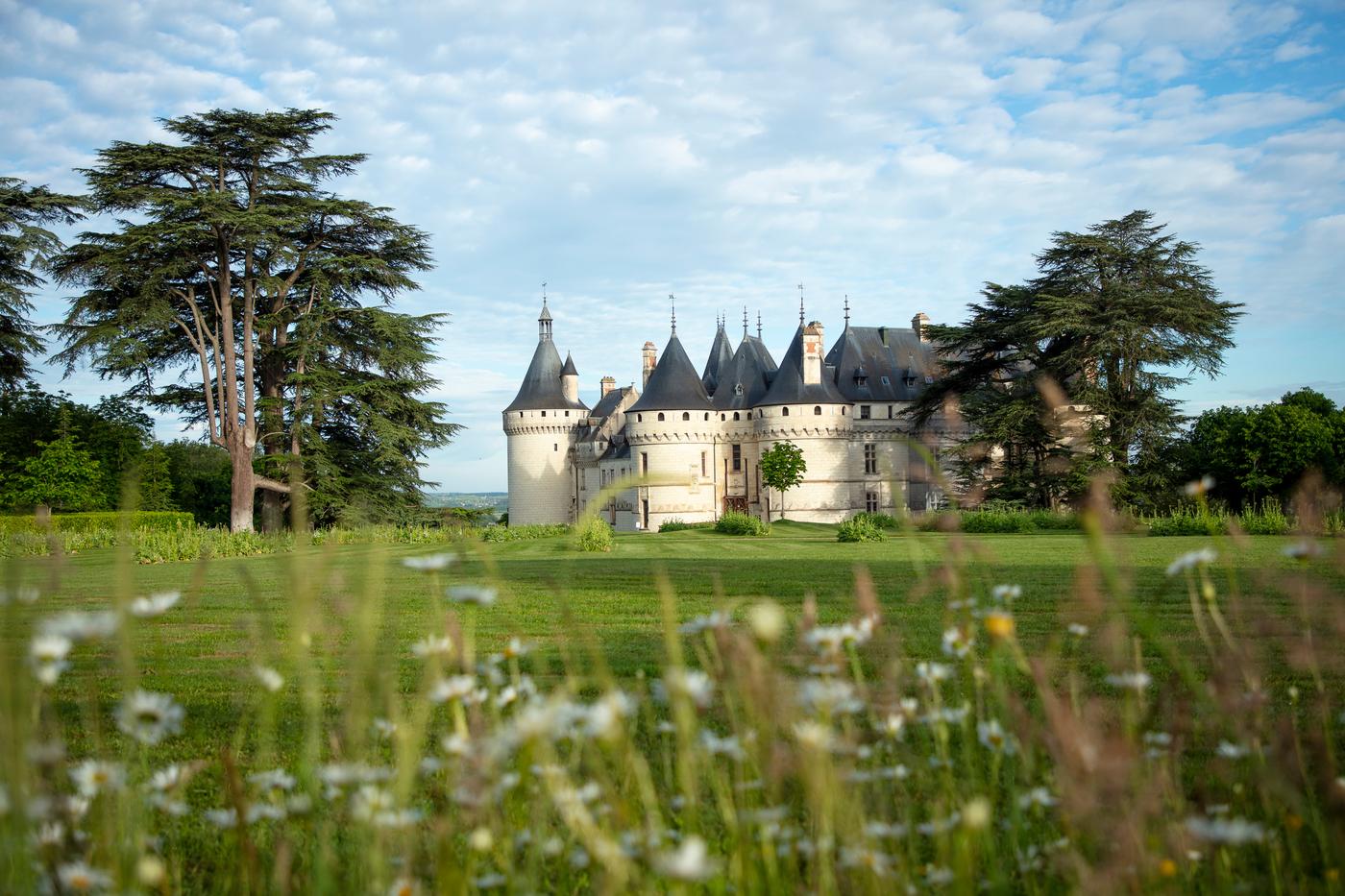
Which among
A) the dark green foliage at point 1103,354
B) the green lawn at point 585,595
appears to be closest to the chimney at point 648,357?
the dark green foliage at point 1103,354

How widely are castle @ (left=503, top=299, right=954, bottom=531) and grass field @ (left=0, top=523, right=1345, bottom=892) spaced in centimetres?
2700

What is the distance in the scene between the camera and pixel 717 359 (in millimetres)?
48094

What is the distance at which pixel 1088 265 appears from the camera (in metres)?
32.2

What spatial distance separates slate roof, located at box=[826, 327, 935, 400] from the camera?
1742 inches

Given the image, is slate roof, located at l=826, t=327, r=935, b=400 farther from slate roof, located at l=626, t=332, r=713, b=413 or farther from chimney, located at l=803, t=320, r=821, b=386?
slate roof, located at l=626, t=332, r=713, b=413

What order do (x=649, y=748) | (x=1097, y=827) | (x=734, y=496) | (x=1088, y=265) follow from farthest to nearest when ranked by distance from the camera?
(x=734, y=496)
(x=1088, y=265)
(x=649, y=748)
(x=1097, y=827)

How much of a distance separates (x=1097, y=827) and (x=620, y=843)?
31.9 inches

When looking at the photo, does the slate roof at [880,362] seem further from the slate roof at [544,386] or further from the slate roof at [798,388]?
the slate roof at [544,386]

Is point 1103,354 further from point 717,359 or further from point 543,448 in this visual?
point 543,448

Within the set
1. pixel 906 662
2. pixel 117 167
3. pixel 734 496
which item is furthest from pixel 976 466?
pixel 906 662

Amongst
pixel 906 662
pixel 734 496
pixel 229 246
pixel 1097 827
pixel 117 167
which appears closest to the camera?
pixel 1097 827

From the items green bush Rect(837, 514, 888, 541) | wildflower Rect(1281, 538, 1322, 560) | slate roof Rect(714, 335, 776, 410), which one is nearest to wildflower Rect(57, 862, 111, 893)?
wildflower Rect(1281, 538, 1322, 560)

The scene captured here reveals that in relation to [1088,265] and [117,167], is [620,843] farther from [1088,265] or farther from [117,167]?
[1088,265]

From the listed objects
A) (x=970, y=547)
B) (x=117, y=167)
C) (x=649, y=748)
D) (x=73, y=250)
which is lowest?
(x=649, y=748)
